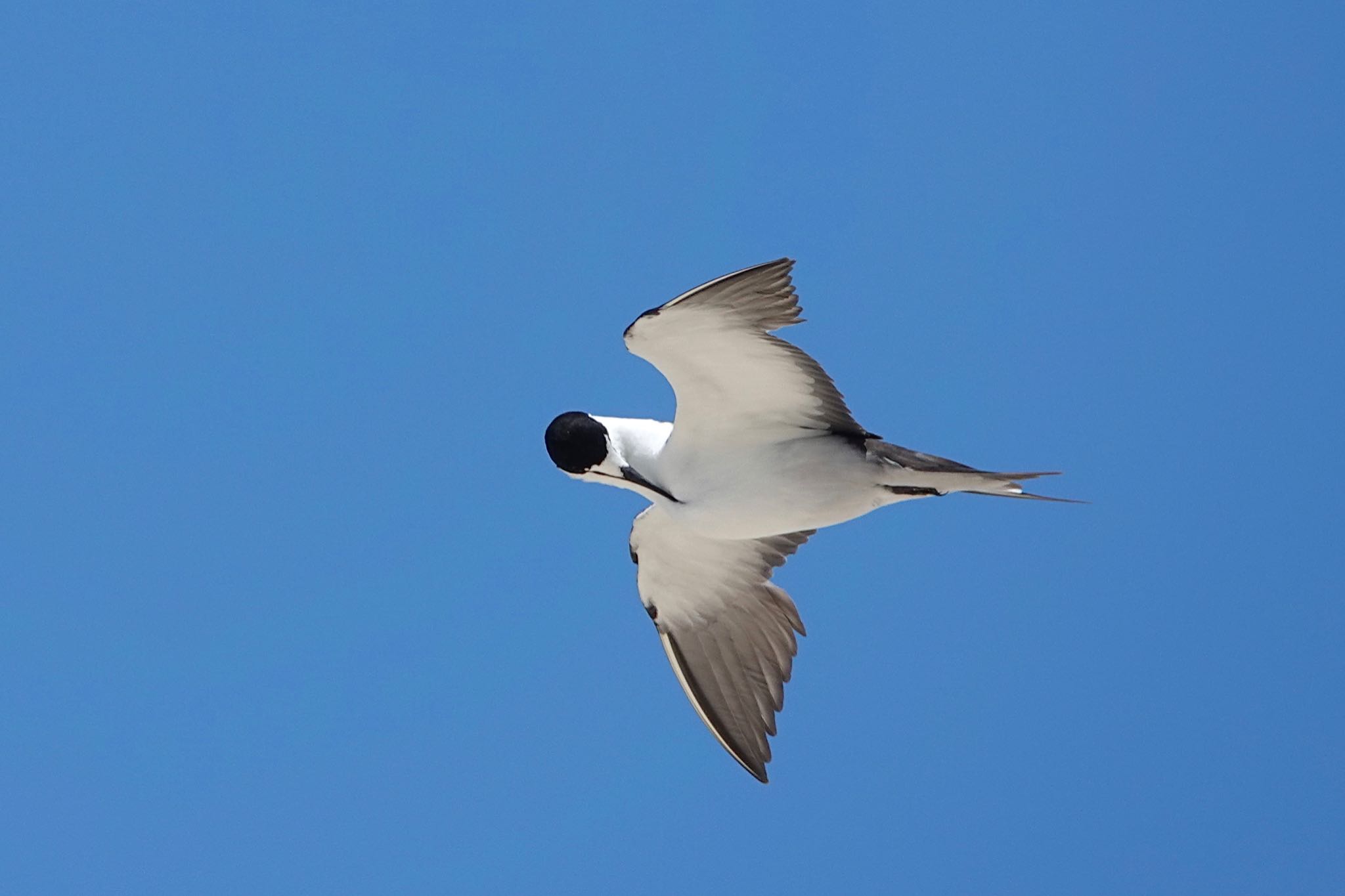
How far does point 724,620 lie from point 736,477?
0.86 meters

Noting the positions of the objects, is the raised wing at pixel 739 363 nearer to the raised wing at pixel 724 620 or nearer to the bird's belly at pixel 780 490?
the bird's belly at pixel 780 490

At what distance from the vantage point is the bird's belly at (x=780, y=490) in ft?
19.2

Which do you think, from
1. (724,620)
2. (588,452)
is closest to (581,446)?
(588,452)

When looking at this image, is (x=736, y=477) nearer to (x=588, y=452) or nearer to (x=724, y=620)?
(x=588, y=452)

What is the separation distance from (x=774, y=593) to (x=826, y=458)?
84 centimetres

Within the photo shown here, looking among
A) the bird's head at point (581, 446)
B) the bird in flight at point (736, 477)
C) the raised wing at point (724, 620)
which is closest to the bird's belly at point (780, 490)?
the bird in flight at point (736, 477)

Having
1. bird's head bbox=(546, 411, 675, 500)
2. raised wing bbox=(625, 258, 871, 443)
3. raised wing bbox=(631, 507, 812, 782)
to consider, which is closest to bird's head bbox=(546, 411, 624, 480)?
bird's head bbox=(546, 411, 675, 500)

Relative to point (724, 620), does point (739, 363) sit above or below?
above

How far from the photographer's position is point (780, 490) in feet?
19.4

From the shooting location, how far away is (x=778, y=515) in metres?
5.98

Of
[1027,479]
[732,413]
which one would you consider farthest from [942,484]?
[732,413]

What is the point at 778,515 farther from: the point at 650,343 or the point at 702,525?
the point at 650,343

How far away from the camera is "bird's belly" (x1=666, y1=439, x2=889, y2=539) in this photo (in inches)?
231

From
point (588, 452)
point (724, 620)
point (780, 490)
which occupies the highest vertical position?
point (588, 452)
